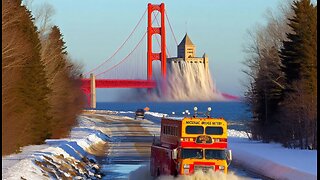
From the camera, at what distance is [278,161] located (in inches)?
1297

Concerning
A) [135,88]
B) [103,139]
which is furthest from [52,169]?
[135,88]

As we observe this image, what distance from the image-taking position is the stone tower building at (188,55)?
57862 millimetres

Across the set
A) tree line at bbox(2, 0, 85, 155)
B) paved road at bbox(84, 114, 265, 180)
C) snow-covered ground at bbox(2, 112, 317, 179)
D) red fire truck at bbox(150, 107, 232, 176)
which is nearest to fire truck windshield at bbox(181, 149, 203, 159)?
red fire truck at bbox(150, 107, 232, 176)

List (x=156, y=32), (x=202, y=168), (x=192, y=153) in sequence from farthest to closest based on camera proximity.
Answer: (x=156, y=32), (x=192, y=153), (x=202, y=168)

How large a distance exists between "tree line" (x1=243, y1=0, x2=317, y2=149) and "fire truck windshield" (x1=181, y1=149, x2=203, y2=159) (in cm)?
1624

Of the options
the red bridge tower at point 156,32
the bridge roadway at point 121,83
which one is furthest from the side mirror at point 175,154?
the red bridge tower at point 156,32

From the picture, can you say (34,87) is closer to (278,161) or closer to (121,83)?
(278,161)

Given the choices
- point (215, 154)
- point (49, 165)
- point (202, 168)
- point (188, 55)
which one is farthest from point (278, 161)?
point (188, 55)

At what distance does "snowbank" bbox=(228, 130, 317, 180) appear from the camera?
27922mm

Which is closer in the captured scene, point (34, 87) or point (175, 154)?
point (175, 154)

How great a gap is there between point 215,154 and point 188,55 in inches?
1601

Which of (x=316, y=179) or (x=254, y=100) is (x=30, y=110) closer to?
(x=316, y=179)

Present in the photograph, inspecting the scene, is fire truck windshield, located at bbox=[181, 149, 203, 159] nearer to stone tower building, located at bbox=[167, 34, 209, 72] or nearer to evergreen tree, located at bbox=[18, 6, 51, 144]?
evergreen tree, located at bbox=[18, 6, 51, 144]

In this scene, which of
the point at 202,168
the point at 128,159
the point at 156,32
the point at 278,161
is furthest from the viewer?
the point at 156,32
